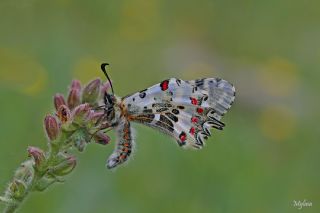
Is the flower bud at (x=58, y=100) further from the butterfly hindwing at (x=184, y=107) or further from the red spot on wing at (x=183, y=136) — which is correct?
the red spot on wing at (x=183, y=136)

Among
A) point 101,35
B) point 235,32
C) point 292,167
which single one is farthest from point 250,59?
point 292,167

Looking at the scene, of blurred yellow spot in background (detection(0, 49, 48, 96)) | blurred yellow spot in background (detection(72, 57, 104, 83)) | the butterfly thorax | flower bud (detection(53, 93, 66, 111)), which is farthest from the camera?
blurred yellow spot in background (detection(72, 57, 104, 83))

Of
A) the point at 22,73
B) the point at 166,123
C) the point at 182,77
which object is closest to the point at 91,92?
the point at 166,123

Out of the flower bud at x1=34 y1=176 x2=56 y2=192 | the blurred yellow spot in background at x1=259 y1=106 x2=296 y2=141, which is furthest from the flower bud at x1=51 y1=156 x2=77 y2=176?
the blurred yellow spot in background at x1=259 y1=106 x2=296 y2=141

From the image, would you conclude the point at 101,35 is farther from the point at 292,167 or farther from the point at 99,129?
the point at 99,129

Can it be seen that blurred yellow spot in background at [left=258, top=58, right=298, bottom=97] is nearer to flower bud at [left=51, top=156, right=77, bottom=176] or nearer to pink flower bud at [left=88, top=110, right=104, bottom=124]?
pink flower bud at [left=88, top=110, right=104, bottom=124]

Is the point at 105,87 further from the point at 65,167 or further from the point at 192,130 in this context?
the point at 65,167

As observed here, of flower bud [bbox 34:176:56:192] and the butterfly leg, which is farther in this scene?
the butterfly leg
